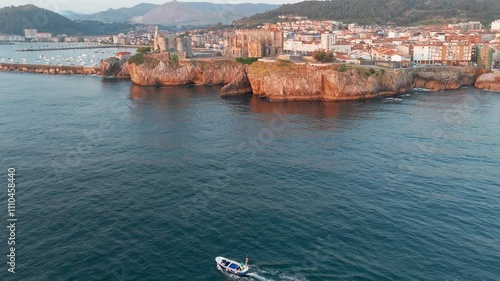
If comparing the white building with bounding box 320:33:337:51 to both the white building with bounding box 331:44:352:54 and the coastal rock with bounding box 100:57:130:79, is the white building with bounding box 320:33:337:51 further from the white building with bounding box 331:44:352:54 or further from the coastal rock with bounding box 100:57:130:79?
the coastal rock with bounding box 100:57:130:79

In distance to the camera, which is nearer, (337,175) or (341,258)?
(341,258)

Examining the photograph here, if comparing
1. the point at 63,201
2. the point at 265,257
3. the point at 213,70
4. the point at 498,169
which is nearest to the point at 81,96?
the point at 213,70

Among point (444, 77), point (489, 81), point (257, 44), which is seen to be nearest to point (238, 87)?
point (257, 44)

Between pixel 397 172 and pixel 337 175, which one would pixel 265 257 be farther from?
pixel 397 172

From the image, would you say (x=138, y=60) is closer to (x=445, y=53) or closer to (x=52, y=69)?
(x=52, y=69)

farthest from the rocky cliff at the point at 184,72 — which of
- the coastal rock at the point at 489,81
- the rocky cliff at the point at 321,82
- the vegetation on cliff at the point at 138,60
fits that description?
the coastal rock at the point at 489,81

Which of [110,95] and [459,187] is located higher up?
[110,95]
